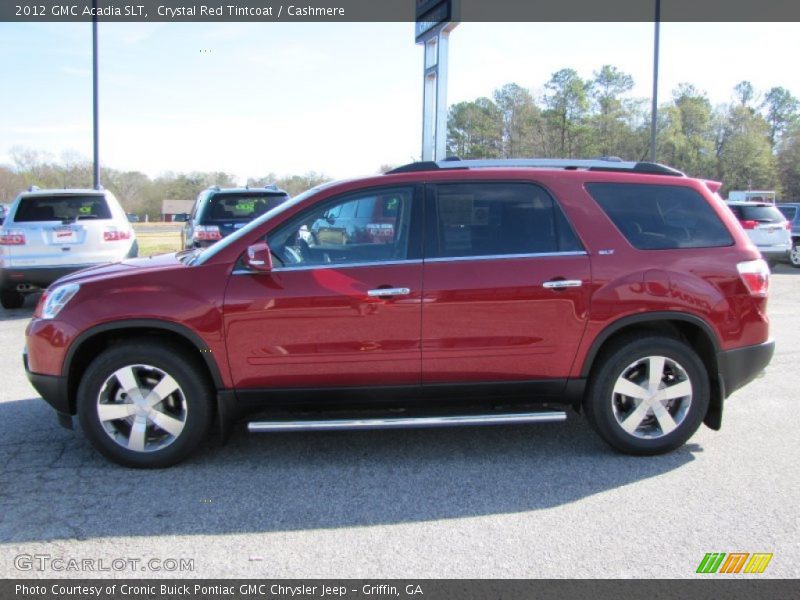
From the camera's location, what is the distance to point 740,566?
3092 millimetres

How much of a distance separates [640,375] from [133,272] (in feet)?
10.9

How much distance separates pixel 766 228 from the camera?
15.9 meters

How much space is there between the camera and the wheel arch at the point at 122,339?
4074 mm

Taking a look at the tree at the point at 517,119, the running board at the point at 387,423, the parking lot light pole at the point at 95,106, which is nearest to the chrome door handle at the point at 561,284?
the running board at the point at 387,423

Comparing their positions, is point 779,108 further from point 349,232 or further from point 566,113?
point 349,232

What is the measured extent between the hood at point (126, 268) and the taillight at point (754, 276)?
3581 millimetres

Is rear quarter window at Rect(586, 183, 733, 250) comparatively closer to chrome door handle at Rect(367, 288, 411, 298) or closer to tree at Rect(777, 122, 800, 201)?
chrome door handle at Rect(367, 288, 411, 298)

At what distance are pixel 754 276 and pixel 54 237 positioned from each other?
913cm

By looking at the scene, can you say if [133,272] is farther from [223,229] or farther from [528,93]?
[528,93]

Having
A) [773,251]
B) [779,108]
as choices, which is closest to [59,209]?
[773,251]

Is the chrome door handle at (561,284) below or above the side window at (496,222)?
below

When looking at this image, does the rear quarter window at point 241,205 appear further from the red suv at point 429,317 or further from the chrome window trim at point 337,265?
the chrome window trim at point 337,265

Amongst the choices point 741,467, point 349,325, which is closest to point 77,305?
point 349,325
